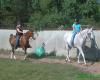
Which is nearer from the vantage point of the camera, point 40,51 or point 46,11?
point 40,51

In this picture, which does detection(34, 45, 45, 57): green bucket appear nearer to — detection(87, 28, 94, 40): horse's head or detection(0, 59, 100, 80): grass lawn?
detection(87, 28, 94, 40): horse's head

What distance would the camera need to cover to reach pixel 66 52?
2434 centimetres

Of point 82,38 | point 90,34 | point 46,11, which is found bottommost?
point 82,38

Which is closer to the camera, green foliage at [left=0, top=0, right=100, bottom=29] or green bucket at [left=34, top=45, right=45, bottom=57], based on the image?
green bucket at [left=34, top=45, right=45, bottom=57]

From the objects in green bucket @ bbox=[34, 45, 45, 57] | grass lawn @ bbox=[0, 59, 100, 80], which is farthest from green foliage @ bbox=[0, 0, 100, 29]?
grass lawn @ bbox=[0, 59, 100, 80]

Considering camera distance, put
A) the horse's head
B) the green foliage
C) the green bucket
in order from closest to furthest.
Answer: the horse's head, the green bucket, the green foliage

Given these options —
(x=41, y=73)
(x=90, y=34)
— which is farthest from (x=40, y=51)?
(x=41, y=73)

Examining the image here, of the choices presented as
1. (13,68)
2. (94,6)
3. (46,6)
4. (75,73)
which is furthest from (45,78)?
(46,6)

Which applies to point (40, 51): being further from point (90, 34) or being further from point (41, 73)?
point (41, 73)

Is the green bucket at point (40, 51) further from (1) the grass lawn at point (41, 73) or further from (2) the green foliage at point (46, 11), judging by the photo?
(1) the grass lawn at point (41, 73)

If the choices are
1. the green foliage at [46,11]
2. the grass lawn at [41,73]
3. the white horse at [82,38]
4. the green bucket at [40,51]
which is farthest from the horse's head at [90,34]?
the green foliage at [46,11]

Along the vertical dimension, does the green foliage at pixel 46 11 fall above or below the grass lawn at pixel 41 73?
above

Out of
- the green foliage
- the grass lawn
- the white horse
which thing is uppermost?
the green foliage

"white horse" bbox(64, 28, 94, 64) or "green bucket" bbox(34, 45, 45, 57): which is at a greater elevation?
"white horse" bbox(64, 28, 94, 64)
